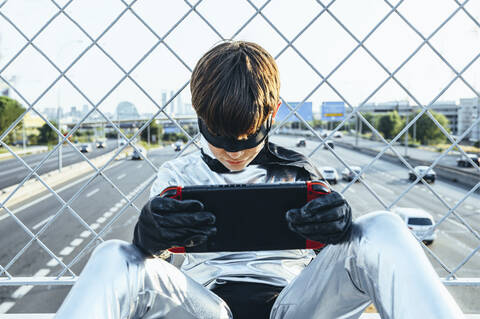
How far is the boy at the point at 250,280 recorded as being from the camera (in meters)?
0.44

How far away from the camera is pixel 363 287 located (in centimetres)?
50

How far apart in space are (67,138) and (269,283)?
632 millimetres

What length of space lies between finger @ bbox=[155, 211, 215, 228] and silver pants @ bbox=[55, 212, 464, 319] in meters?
0.06

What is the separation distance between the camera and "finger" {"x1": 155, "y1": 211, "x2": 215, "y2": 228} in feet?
1.61

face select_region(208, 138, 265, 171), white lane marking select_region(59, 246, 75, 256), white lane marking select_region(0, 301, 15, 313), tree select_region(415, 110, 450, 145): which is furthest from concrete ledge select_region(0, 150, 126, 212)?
tree select_region(415, 110, 450, 145)

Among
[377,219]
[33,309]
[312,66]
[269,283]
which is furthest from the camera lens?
[33,309]

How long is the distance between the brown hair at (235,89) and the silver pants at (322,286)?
8.4 inches

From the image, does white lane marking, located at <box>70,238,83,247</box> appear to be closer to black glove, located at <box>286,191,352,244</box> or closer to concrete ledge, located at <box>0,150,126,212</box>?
concrete ledge, located at <box>0,150,126,212</box>

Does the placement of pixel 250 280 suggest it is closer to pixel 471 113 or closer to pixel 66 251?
pixel 66 251

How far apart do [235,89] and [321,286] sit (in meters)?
0.31

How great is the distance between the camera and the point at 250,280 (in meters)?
0.67

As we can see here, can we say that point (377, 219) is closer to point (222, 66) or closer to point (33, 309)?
point (222, 66)

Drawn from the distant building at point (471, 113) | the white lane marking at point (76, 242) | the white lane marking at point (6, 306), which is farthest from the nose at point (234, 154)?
the white lane marking at point (76, 242)

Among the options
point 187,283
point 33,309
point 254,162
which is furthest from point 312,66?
point 33,309
